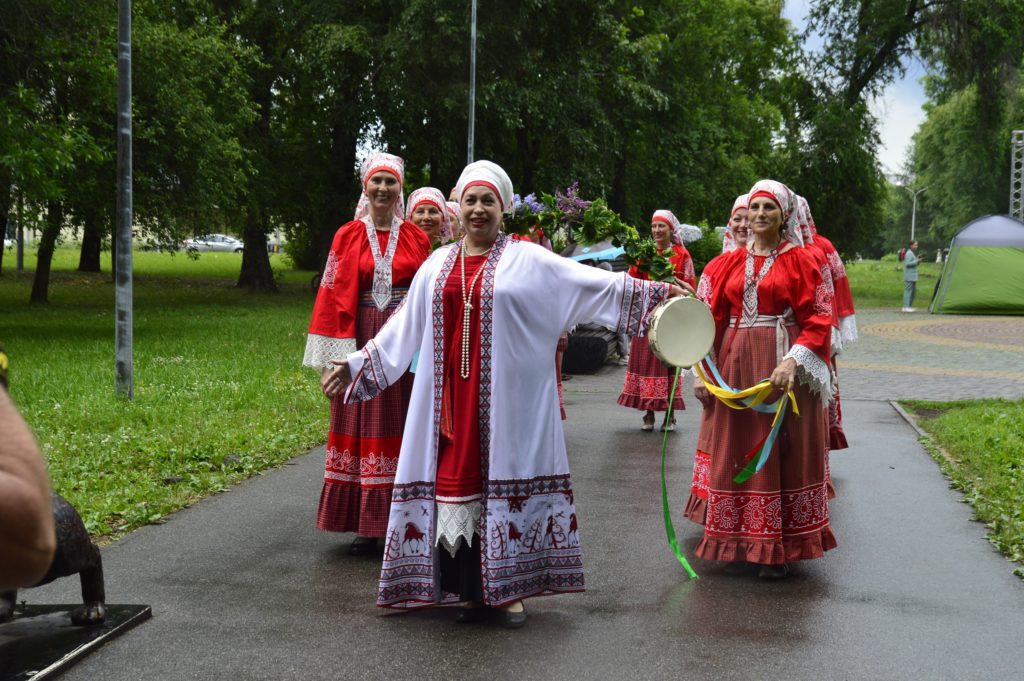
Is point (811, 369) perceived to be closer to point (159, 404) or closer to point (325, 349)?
point (325, 349)

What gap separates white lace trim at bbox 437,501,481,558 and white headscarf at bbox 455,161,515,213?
1.37 m

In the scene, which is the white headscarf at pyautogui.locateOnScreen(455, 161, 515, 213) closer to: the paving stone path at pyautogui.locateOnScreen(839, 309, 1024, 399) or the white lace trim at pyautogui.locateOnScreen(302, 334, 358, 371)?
the white lace trim at pyautogui.locateOnScreen(302, 334, 358, 371)

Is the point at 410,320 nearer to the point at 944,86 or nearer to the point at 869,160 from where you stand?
the point at 869,160

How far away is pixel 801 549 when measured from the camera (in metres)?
6.27

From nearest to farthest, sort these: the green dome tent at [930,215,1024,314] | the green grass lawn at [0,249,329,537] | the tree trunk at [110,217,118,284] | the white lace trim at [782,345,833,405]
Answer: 1. the white lace trim at [782,345,833,405]
2. the green grass lawn at [0,249,329,537]
3. the tree trunk at [110,217,118,284]
4. the green dome tent at [930,215,1024,314]

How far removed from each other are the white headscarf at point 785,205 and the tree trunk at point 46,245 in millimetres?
18481

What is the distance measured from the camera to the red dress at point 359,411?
254 inches

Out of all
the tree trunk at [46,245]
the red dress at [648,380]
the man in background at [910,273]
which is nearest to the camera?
the red dress at [648,380]

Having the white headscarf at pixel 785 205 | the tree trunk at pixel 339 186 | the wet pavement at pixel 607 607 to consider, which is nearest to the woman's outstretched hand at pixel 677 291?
the white headscarf at pixel 785 205

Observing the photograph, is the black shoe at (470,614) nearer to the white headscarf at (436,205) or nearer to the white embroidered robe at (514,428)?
the white embroidered robe at (514,428)

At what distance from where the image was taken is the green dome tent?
31.6 meters

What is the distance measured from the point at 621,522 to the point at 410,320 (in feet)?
8.47

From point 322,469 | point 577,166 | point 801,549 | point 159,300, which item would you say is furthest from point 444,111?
point 801,549

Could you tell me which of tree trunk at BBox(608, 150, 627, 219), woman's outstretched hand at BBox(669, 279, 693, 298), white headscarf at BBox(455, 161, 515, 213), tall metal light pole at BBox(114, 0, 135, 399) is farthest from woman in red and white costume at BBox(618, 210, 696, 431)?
tree trunk at BBox(608, 150, 627, 219)
